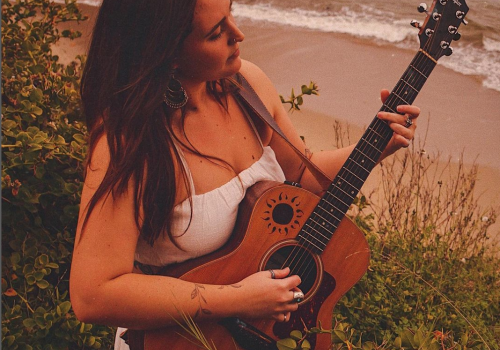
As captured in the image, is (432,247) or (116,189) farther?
(432,247)

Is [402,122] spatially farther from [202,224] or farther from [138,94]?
[138,94]

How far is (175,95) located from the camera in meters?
1.68

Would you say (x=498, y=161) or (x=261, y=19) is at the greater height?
(x=261, y=19)

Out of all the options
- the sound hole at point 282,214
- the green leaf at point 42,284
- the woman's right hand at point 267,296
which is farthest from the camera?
the green leaf at point 42,284

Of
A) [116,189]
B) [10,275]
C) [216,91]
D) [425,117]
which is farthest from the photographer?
[425,117]

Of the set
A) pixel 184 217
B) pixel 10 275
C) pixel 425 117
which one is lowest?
pixel 10 275

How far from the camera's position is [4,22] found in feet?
10.2

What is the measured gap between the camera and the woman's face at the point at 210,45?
4.90ft

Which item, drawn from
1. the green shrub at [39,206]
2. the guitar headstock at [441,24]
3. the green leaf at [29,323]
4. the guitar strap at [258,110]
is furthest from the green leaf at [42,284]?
Result: the guitar headstock at [441,24]

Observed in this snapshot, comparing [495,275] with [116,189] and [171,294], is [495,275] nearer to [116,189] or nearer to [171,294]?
[171,294]

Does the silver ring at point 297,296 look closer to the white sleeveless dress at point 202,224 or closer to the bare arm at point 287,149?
the white sleeveless dress at point 202,224

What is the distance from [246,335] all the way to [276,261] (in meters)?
0.24

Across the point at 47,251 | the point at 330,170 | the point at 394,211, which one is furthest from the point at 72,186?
the point at 394,211

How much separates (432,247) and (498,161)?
1.19 metres
